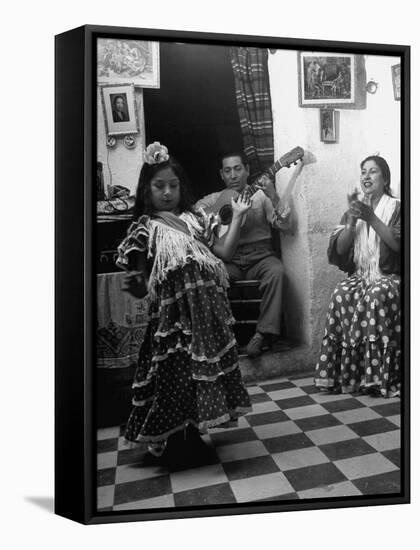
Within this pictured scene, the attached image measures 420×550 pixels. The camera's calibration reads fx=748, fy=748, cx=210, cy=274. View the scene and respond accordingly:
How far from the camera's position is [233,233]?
3328mm

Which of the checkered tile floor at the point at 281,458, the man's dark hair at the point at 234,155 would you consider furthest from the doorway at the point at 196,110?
the checkered tile floor at the point at 281,458

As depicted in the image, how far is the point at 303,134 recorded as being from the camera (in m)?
3.39

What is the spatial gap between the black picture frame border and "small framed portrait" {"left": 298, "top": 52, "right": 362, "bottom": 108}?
8 centimetres

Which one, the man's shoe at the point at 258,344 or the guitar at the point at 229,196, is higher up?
the guitar at the point at 229,196

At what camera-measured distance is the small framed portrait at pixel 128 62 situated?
316 centimetres

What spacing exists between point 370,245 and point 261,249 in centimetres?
55

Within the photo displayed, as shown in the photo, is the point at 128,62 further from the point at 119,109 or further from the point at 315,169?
the point at 315,169

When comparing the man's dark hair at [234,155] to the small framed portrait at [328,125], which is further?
the small framed portrait at [328,125]

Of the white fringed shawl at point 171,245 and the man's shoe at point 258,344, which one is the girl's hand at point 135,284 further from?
the man's shoe at point 258,344

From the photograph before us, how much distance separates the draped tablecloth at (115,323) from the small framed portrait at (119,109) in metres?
0.61

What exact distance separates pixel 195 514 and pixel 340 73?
2.09m

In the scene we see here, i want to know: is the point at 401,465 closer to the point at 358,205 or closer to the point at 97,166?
the point at 358,205

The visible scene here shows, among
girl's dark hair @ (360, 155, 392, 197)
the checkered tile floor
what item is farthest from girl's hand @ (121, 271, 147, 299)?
girl's dark hair @ (360, 155, 392, 197)

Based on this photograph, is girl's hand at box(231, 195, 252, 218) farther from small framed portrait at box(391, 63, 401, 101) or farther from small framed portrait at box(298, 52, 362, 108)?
small framed portrait at box(391, 63, 401, 101)
